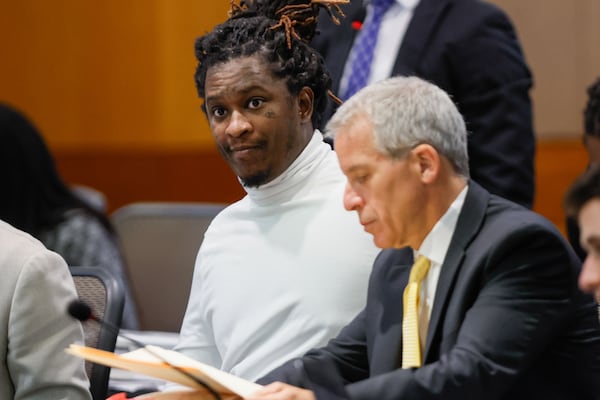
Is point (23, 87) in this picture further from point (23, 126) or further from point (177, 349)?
point (177, 349)

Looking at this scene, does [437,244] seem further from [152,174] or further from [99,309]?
[152,174]

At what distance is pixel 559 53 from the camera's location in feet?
16.0

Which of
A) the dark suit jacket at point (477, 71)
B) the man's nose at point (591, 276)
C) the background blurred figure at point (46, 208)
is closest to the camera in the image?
the man's nose at point (591, 276)

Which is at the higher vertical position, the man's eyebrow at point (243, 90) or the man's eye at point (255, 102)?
the man's eyebrow at point (243, 90)

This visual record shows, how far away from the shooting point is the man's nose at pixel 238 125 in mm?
2383

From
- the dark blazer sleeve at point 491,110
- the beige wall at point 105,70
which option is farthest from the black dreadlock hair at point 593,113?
the beige wall at point 105,70

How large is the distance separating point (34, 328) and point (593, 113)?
52.7 inches

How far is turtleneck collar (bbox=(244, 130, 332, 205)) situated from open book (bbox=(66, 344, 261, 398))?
587mm

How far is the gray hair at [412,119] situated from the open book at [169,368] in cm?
45

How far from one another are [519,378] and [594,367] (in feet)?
0.48

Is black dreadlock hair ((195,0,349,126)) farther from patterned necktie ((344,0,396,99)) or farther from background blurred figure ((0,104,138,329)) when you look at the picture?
background blurred figure ((0,104,138,329))

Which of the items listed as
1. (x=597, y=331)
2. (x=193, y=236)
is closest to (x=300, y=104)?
(x=597, y=331)

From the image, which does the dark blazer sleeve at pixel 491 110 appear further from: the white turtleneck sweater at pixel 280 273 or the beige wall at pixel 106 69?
the beige wall at pixel 106 69

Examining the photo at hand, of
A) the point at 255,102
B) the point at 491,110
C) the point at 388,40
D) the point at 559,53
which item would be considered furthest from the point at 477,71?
the point at 559,53
